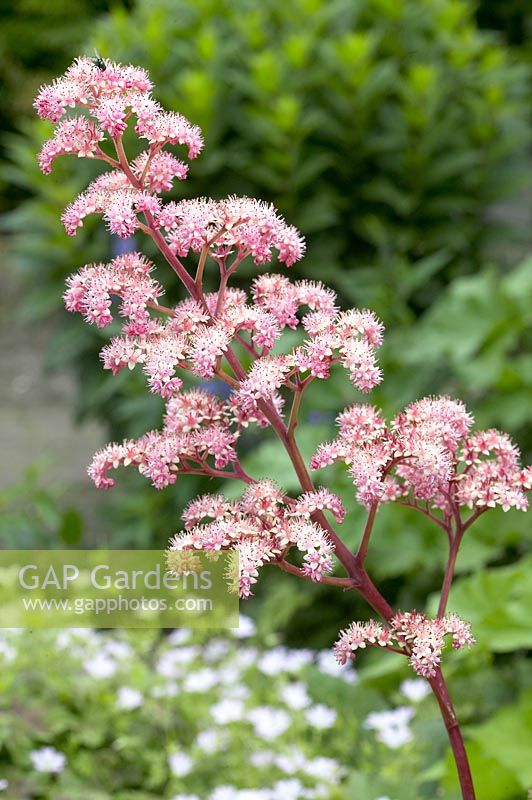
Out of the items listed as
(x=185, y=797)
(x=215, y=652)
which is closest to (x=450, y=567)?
(x=185, y=797)

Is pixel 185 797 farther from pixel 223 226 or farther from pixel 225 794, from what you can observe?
pixel 223 226

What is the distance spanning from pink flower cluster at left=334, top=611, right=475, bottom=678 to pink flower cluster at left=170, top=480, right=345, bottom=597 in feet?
0.21

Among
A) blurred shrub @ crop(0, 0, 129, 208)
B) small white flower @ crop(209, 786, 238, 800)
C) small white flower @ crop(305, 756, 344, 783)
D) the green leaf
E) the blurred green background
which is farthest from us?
blurred shrub @ crop(0, 0, 129, 208)

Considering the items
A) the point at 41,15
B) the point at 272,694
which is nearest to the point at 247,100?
the point at 272,694

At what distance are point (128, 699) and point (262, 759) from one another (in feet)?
0.96

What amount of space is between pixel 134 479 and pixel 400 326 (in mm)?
1158

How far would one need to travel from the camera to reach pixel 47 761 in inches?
84.2

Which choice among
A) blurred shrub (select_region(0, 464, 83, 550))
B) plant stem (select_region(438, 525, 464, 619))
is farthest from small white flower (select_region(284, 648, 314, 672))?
plant stem (select_region(438, 525, 464, 619))

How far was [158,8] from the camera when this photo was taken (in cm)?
420

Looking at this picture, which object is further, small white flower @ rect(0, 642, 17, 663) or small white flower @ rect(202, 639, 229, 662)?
small white flower @ rect(202, 639, 229, 662)

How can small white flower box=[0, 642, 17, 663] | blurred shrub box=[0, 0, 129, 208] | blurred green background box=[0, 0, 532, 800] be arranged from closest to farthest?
small white flower box=[0, 642, 17, 663], blurred green background box=[0, 0, 532, 800], blurred shrub box=[0, 0, 129, 208]

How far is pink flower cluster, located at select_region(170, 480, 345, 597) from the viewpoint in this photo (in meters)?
0.96

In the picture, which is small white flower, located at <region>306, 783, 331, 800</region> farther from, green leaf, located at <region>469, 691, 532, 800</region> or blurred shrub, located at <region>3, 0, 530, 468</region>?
blurred shrub, located at <region>3, 0, 530, 468</region>

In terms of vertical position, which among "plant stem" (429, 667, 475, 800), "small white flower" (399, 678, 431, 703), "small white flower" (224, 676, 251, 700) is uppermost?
"small white flower" (224, 676, 251, 700)
